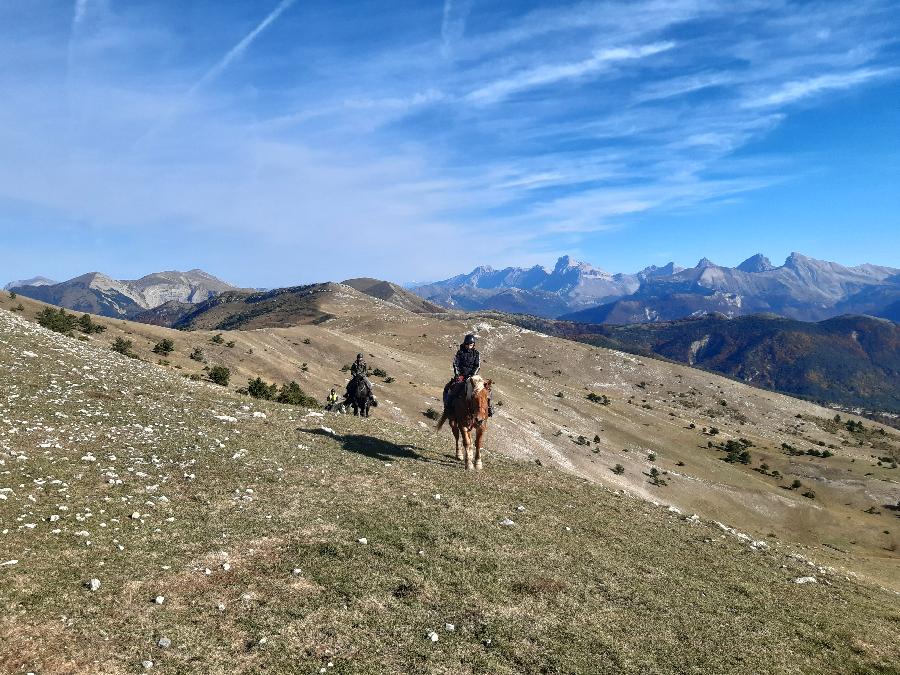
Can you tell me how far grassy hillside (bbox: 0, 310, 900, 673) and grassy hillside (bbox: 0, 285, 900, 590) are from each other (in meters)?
8.54

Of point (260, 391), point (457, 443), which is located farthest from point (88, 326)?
point (457, 443)

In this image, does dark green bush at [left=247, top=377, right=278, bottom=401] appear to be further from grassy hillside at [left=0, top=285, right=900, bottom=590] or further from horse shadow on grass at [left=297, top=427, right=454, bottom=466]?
horse shadow on grass at [left=297, top=427, right=454, bottom=466]

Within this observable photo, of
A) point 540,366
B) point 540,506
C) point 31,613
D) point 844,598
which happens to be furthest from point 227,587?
point 540,366

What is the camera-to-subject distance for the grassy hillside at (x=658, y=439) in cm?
5097

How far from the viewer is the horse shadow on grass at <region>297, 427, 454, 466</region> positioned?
2044 cm

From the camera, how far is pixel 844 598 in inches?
535

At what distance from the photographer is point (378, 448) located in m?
21.5

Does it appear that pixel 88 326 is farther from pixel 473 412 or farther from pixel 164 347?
pixel 473 412

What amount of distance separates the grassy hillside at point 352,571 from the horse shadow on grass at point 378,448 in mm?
702

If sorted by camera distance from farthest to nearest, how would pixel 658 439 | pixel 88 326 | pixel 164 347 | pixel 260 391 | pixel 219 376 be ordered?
pixel 658 439
pixel 164 347
pixel 88 326
pixel 219 376
pixel 260 391

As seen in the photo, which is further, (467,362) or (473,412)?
(467,362)

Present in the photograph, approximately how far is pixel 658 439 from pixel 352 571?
2994 inches

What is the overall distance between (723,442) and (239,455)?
88499mm

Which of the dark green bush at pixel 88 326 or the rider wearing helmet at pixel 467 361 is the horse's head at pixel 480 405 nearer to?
the rider wearing helmet at pixel 467 361
